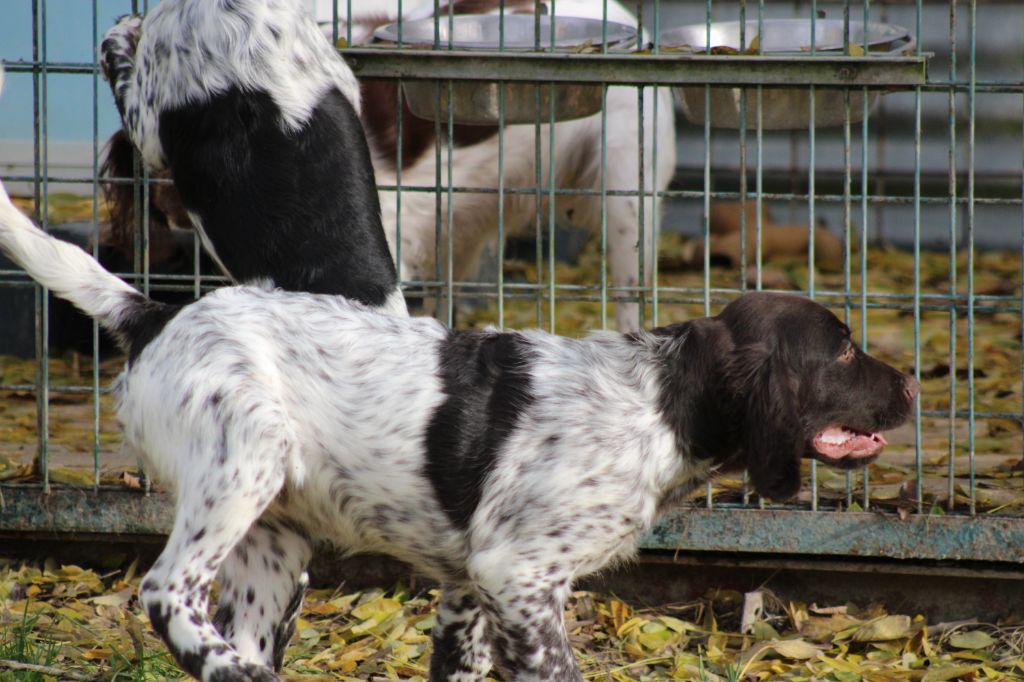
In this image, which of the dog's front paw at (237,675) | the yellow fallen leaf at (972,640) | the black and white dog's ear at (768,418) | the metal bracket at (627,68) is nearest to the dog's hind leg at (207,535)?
the dog's front paw at (237,675)

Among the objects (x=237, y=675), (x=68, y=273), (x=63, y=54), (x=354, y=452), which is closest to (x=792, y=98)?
(x=354, y=452)

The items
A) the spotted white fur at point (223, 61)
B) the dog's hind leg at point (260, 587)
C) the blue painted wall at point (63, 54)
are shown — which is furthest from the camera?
the blue painted wall at point (63, 54)

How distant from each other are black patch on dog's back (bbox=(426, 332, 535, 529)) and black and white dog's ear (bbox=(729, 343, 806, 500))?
0.50 m

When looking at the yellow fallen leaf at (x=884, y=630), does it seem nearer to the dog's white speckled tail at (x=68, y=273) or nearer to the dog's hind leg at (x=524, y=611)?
the dog's hind leg at (x=524, y=611)

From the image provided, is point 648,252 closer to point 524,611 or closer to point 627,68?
point 627,68

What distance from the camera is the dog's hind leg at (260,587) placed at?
3.34 m

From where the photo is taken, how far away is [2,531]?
14.5 feet

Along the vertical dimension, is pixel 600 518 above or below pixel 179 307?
below

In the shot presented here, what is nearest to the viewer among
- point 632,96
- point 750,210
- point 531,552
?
point 531,552

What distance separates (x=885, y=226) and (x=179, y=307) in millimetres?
8671

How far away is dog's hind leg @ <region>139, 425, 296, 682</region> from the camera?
289 centimetres

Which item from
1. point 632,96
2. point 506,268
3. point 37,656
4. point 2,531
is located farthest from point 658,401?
point 506,268

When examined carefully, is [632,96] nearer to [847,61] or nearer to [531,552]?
[847,61]

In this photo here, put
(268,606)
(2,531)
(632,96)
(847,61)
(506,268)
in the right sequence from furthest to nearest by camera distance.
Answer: (506,268)
(632,96)
(2,531)
(847,61)
(268,606)
